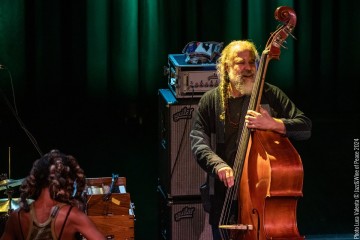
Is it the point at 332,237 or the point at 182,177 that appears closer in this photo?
the point at 182,177

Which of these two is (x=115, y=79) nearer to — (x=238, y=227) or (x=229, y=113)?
A: (x=229, y=113)

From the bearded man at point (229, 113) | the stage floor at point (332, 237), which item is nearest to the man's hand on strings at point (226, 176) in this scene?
the bearded man at point (229, 113)

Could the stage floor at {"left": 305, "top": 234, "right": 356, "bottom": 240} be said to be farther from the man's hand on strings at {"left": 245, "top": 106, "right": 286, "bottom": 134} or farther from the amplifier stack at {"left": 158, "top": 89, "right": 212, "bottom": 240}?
the man's hand on strings at {"left": 245, "top": 106, "right": 286, "bottom": 134}

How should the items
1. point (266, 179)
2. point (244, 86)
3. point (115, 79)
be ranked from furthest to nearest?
point (115, 79) → point (244, 86) → point (266, 179)

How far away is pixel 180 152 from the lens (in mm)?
6141

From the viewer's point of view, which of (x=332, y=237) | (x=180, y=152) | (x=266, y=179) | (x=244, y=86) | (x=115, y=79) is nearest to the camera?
(x=266, y=179)

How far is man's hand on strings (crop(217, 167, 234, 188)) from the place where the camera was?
193 inches

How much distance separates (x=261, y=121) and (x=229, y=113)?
0.55 meters

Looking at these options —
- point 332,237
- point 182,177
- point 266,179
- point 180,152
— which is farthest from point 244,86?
point 332,237

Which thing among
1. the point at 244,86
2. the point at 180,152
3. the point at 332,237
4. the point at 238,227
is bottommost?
the point at 332,237

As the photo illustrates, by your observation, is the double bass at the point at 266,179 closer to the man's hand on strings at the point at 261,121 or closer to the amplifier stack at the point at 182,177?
the man's hand on strings at the point at 261,121

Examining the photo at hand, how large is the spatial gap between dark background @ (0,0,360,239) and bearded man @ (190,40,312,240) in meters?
2.49

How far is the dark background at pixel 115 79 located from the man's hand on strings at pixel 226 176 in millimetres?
2916

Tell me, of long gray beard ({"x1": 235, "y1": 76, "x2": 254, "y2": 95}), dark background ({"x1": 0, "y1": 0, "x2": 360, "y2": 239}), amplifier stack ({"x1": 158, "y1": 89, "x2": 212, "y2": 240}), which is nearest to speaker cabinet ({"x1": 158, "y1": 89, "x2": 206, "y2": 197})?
amplifier stack ({"x1": 158, "y1": 89, "x2": 212, "y2": 240})
